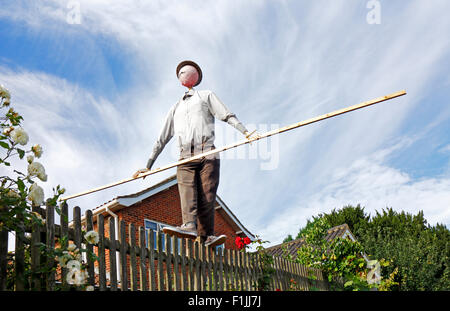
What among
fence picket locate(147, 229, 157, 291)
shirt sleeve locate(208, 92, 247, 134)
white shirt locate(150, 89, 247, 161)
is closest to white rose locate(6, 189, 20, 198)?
fence picket locate(147, 229, 157, 291)

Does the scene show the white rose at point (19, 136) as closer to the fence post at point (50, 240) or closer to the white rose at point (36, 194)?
the white rose at point (36, 194)

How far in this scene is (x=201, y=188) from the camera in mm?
5660

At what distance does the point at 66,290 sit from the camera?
342cm

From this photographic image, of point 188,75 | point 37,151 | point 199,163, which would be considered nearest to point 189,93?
point 188,75

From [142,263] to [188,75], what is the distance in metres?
2.50

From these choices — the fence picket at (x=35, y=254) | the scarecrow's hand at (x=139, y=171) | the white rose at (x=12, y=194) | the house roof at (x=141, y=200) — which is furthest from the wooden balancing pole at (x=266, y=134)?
the house roof at (x=141, y=200)

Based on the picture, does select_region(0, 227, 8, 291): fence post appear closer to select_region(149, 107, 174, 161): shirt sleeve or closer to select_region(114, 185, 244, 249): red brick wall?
select_region(149, 107, 174, 161): shirt sleeve

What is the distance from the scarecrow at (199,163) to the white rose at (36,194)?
238 centimetres

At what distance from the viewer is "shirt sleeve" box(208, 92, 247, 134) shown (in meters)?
5.75

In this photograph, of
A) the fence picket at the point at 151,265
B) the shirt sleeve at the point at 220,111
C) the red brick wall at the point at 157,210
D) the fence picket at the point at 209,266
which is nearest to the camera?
the fence picket at the point at 151,265

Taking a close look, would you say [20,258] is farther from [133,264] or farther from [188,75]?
[188,75]

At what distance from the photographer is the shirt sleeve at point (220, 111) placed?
5.75m

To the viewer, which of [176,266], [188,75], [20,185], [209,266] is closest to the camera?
[20,185]
